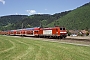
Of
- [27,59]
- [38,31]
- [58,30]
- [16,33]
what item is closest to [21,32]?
[16,33]

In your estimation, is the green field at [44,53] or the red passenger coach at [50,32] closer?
the green field at [44,53]

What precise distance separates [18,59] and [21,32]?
70.6 m

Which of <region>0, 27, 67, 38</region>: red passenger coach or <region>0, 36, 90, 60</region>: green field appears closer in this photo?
<region>0, 36, 90, 60</region>: green field

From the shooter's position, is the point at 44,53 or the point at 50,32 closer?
the point at 44,53

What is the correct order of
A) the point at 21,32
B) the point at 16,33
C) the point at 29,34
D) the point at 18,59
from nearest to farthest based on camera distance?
the point at 18,59 < the point at 29,34 < the point at 21,32 < the point at 16,33

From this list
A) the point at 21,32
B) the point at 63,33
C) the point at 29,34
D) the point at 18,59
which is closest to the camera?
the point at 18,59

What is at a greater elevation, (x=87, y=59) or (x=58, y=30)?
(x=58, y=30)

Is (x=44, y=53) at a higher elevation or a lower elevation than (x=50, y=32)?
lower

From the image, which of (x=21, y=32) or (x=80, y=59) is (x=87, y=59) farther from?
(x=21, y=32)

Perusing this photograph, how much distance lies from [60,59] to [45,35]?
43575mm

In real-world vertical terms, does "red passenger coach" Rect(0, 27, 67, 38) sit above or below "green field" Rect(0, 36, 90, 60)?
above

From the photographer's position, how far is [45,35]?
186ft

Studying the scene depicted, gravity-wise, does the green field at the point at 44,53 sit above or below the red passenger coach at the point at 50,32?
below

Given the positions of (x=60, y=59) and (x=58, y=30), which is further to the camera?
(x=58, y=30)
